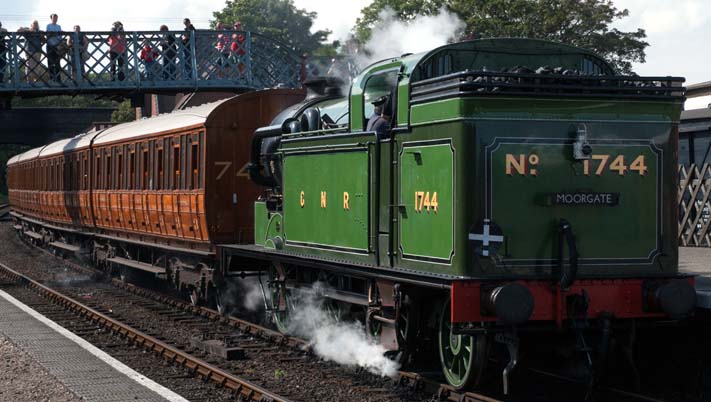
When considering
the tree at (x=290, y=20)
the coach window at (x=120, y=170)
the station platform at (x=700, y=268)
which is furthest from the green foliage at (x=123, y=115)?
the tree at (x=290, y=20)

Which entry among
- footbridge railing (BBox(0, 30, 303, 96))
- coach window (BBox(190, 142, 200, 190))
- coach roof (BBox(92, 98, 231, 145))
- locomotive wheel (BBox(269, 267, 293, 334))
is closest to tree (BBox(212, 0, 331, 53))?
footbridge railing (BBox(0, 30, 303, 96))

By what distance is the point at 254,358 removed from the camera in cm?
1143

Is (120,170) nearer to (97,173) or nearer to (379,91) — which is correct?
(97,173)

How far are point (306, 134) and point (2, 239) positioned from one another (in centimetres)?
2857

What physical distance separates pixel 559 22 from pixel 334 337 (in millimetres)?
27585

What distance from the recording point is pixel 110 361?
1085 centimetres

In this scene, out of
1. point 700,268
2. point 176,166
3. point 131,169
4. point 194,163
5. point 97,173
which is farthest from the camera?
point 97,173

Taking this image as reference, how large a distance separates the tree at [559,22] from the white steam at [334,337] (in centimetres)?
2517

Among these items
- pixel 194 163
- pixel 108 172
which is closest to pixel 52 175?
pixel 108 172

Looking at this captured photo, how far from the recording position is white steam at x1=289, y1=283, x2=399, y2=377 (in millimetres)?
9930

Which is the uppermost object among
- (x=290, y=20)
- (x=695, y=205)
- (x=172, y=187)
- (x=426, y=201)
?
(x=290, y=20)

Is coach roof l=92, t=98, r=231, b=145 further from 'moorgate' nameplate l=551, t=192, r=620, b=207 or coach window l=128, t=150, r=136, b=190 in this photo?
'moorgate' nameplate l=551, t=192, r=620, b=207

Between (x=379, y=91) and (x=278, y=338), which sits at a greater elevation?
(x=379, y=91)

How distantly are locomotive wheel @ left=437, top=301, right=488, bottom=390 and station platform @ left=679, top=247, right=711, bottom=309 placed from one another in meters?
2.34
